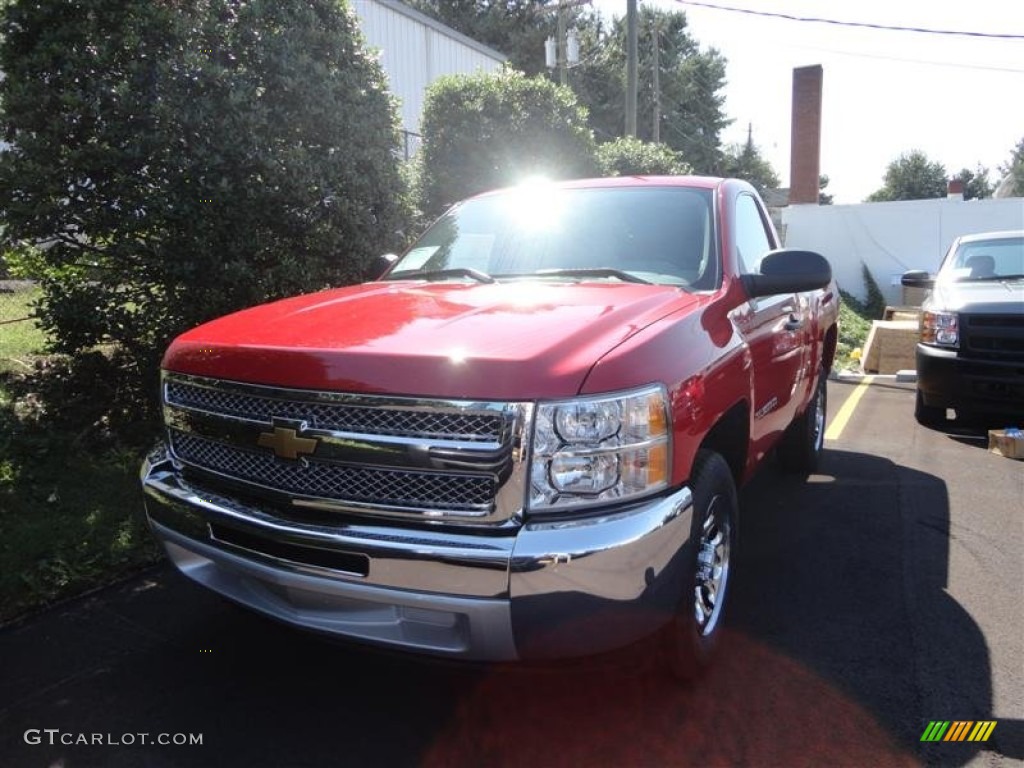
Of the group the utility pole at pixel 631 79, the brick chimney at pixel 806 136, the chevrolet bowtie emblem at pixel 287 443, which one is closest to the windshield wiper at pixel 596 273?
Result: the chevrolet bowtie emblem at pixel 287 443

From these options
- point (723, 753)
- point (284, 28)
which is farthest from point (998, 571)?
point (284, 28)

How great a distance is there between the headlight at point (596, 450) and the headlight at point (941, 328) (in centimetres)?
531

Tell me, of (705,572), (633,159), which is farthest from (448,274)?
(633,159)

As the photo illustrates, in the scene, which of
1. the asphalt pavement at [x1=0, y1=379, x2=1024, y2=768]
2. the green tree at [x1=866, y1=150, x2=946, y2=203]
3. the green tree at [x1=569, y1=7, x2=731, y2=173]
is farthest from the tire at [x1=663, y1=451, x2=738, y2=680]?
the green tree at [x1=866, y1=150, x2=946, y2=203]

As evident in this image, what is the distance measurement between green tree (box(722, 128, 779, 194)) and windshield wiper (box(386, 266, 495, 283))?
51663 mm

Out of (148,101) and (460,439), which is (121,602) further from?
(148,101)

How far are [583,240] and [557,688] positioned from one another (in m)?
1.95

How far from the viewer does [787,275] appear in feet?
10.8

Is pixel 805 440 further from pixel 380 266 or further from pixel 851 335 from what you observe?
pixel 851 335

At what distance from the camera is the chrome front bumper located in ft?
6.89

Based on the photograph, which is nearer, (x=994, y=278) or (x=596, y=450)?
(x=596, y=450)

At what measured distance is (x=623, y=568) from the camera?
2.14 meters

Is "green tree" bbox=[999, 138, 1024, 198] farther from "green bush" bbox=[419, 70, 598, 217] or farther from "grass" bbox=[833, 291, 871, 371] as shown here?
"green bush" bbox=[419, 70, 598, 217]

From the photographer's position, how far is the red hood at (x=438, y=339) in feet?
7.15
